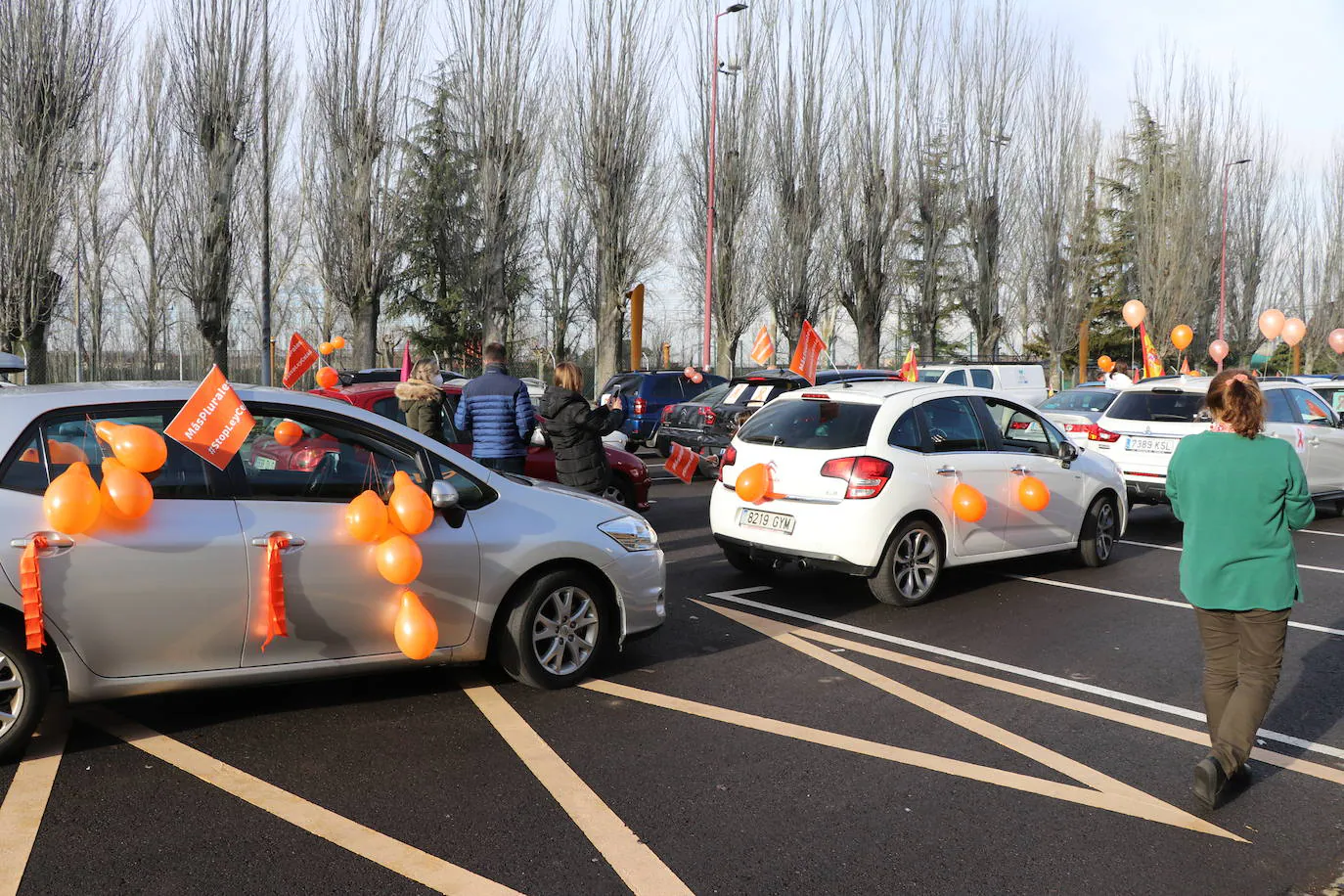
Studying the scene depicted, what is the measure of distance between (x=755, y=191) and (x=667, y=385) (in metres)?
14.2

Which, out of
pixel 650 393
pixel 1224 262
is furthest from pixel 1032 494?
pixel 1224 262

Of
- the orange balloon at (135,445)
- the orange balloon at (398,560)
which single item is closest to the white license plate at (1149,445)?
the orange balloon at (398,560)

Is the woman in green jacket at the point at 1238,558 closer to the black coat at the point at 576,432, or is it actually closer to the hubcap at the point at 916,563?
the hubcap at the point at 916,563

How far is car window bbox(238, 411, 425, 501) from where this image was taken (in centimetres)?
488

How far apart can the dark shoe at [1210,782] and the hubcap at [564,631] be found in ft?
9.43

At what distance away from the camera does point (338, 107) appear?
2678 cm

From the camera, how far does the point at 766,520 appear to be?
7.89m

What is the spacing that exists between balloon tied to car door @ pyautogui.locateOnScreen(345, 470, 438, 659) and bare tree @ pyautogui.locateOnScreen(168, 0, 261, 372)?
2153 cm

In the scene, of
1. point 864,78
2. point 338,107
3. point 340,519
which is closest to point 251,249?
point 338,107

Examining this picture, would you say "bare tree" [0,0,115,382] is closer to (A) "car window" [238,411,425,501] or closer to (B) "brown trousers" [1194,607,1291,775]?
(A) "car window" [238,411,425,501]

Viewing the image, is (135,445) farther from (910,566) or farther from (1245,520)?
(910,566)

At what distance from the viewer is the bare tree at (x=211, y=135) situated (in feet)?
78.0

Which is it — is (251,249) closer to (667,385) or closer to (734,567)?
(667,385)

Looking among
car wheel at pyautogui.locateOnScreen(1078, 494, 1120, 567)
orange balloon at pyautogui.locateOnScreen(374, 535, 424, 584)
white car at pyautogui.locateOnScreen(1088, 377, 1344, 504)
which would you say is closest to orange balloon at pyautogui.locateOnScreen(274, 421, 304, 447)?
orange balloon at pyautogui.locateOnScreen(374, 535, 424, 584)
